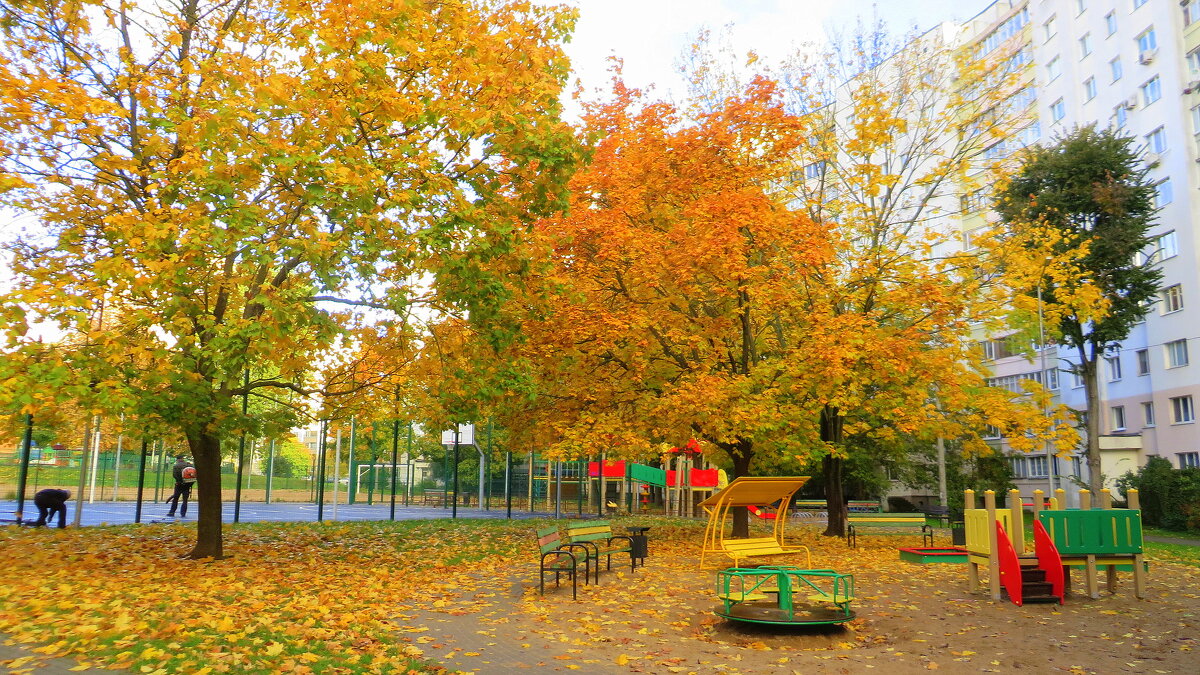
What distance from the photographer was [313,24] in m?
11.3

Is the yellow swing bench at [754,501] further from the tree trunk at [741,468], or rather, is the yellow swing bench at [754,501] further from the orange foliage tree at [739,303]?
the tree trunk at [741,468]

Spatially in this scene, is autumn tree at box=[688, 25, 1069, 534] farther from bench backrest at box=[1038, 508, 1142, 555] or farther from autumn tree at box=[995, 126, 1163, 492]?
autumn tree at box=[995, 126, 1163, 492]

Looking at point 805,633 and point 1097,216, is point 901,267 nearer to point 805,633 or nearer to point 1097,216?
point 805,633

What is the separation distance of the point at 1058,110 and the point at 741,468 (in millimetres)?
37814

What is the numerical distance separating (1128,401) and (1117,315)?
806 centimetres

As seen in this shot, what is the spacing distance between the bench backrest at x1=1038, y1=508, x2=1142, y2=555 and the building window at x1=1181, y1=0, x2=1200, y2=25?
32.8 metres

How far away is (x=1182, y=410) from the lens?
34.6 metres

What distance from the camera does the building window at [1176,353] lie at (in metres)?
34.6

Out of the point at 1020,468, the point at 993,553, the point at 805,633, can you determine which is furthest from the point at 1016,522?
the point at 1020,468

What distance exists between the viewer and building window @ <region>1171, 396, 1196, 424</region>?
34.0 meters

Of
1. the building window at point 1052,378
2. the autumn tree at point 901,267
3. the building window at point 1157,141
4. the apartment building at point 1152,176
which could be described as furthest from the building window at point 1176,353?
the autumn tree at point 901,267

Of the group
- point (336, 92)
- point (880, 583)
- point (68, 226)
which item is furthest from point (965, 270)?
point (68, 226)

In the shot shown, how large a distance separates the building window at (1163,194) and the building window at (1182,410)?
8324 millimetres

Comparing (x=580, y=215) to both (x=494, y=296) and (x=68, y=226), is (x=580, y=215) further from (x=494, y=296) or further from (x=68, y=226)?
(x=68, y=226)
